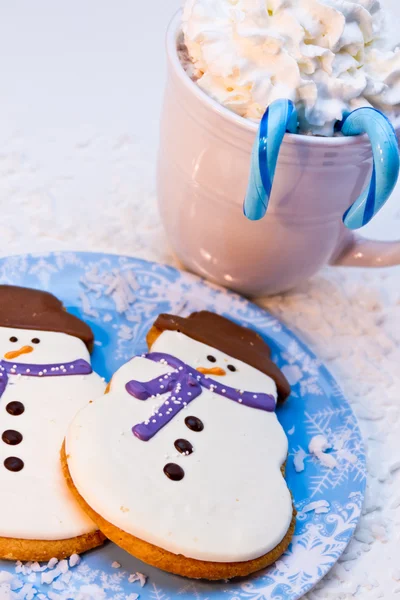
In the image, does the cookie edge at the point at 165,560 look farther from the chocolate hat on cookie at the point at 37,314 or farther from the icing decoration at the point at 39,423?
the chocolate hat on cookie at the point at 37,314

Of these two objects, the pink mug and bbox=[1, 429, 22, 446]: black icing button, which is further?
the pink mug

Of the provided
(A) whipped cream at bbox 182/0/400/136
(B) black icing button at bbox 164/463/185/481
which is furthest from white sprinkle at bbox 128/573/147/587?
(A) whipped cream at bbox 182/0/400/136

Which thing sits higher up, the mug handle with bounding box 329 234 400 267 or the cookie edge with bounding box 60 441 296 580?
the mug handle with bounding box 329 234 400 267

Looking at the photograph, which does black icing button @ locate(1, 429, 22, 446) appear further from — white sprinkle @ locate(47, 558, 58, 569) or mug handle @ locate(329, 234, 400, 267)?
mug handle @ locate(329, 234, 400, 267)

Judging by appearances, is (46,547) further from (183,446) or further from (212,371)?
(212,371)

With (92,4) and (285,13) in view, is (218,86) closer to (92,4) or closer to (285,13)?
(285,13)

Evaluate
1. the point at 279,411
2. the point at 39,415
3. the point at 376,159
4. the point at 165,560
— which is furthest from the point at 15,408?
the point at 376,159

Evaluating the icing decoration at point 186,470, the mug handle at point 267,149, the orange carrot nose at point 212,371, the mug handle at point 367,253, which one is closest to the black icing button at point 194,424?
the icing decoration at point 186,470
